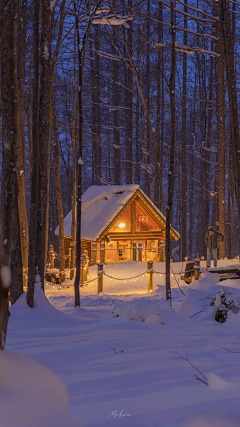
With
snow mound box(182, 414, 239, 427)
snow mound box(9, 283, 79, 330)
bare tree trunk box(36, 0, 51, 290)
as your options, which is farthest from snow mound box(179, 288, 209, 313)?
snow mound box(182, 414, 239, 427)

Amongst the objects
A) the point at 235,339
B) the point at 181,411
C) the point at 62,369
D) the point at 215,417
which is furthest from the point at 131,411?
the point at 235,339

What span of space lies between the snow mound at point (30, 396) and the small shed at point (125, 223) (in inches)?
499

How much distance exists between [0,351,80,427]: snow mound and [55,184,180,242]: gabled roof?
12.3 metres

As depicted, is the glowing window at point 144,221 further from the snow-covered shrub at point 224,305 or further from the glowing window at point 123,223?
the snow-covered shrub at point 224,305

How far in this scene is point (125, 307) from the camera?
Result: 5.68m

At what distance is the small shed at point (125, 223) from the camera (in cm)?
1606

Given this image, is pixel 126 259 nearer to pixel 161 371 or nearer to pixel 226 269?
pixel 226 269

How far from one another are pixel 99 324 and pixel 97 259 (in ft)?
35.3

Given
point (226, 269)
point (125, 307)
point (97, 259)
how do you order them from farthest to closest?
1. point (97, 259)
2. point (226, 269)
3. point (125, 307)

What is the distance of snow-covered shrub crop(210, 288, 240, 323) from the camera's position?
19.4 feet

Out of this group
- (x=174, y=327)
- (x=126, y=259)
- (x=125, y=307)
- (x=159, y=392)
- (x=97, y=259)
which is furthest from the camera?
(x=126, y=259)

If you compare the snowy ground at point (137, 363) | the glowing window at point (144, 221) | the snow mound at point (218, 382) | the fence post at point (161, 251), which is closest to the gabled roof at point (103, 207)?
the glowing window at point (144, 221)

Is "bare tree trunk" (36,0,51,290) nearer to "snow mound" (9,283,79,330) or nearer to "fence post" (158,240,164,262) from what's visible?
"snow mound" (9,283,79,330)

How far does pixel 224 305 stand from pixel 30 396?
4611 millimetres
